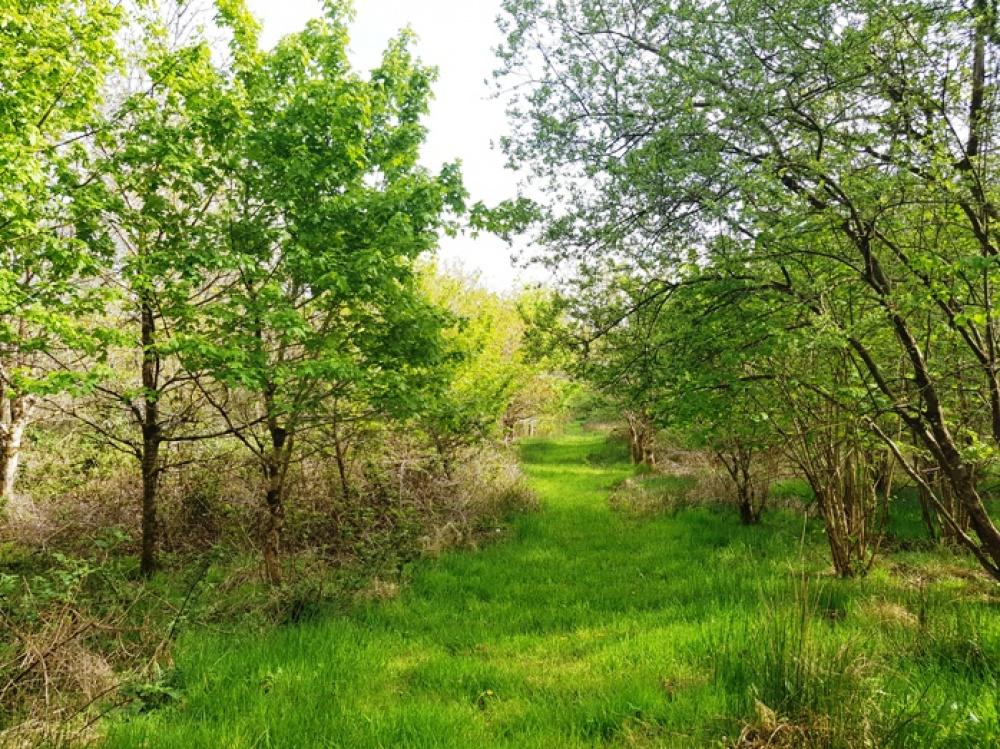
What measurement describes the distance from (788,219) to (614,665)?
4030 mm

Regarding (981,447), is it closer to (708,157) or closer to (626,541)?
(708,157)

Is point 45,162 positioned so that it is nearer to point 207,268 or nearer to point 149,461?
point 207,268

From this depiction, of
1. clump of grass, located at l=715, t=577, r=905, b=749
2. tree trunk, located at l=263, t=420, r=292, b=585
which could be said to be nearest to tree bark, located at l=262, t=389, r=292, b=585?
tree trunk, located at l=263, t=420, r=292, b=585

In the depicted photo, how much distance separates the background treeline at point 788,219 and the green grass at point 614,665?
1.43m

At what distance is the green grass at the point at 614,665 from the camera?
10.7ft

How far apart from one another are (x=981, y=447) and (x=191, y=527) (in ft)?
34.6

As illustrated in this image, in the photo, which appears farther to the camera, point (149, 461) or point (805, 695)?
point (149, 461)

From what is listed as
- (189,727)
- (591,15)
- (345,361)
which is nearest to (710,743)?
(189,727)

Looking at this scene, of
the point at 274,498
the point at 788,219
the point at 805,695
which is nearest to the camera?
the point at 805,695

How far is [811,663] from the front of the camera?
323 centimetres

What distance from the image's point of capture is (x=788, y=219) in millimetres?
4492

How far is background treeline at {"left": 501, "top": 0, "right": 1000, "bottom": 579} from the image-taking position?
4.50m

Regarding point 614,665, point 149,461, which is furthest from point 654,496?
point 149,461

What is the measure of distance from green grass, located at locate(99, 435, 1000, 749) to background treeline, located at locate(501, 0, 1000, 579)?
143 cm
